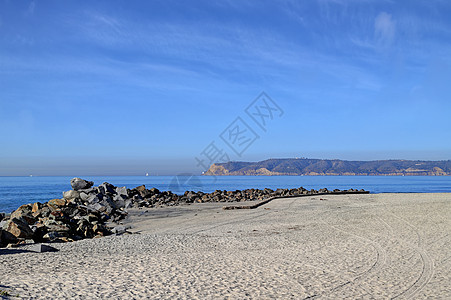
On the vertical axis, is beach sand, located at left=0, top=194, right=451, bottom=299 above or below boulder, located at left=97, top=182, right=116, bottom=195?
below

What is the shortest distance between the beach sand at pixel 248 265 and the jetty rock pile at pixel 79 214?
2.13 meters

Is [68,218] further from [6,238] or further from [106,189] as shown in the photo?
[106,189]

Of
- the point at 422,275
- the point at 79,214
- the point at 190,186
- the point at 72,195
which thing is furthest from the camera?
the point at 190,186

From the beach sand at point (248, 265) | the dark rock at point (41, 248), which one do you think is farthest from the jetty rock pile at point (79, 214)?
the beach sand at point (248, 265)

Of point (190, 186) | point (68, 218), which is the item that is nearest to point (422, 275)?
point (68, 218)

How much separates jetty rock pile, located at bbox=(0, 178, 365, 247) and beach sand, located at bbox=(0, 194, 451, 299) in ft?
6.99

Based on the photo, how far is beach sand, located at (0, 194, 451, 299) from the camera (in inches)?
260

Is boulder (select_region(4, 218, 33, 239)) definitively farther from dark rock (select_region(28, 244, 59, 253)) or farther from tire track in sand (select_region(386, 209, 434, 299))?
tire track in sand (select_region(386, 209, 434, 299))

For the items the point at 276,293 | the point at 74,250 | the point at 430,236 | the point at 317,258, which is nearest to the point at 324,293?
the point at 276,293

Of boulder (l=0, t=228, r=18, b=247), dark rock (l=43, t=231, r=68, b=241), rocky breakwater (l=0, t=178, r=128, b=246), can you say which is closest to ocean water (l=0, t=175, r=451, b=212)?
rocky breakwater (l=0, t=178, r=128, b=246)

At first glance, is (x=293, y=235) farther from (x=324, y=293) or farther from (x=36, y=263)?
(x=36, y=263)

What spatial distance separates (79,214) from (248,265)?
13482 millimetres

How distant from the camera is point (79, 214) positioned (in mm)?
19859

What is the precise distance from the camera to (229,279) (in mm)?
7457
